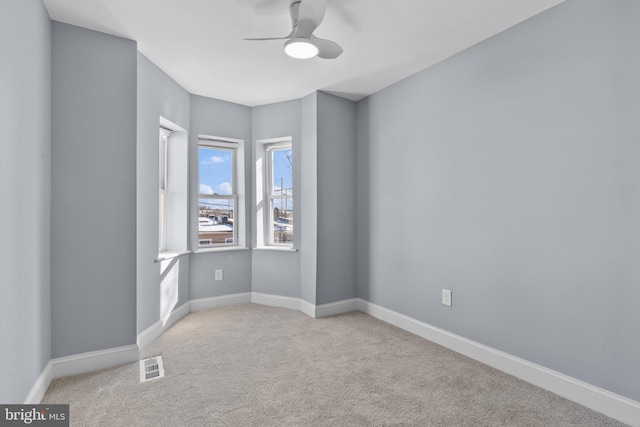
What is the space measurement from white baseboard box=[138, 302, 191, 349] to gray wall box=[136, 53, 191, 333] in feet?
0.15

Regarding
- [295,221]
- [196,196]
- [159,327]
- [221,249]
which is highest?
[196,196]

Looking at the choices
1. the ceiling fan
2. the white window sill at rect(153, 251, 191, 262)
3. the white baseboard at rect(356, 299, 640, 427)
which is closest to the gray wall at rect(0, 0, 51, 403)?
the white window sill at rect(153, 251, 191, 262)

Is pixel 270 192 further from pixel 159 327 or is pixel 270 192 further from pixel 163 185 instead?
pixel 159 327

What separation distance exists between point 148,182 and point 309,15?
77.3 inches

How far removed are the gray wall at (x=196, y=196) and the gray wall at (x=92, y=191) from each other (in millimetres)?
1184

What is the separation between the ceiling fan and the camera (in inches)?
71.6

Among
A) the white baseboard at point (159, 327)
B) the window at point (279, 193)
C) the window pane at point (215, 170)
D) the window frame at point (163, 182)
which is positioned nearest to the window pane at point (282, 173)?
the window at point (279, 193)

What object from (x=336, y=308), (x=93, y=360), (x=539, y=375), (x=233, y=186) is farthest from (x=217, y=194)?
(x=539, y=375)

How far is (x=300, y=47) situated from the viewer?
204 centimetres

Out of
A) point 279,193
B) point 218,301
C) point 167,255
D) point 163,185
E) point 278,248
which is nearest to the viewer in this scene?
point 167,255

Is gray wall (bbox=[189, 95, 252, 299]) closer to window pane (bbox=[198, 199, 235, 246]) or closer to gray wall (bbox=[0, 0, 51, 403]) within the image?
window pane (bbox=[198, 199, 235, 246])

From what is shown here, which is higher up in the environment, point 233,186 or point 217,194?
point 233,186

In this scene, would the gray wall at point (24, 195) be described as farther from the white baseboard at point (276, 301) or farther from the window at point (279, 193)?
the window at point (279, 193)

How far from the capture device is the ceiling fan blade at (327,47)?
2031 mm
